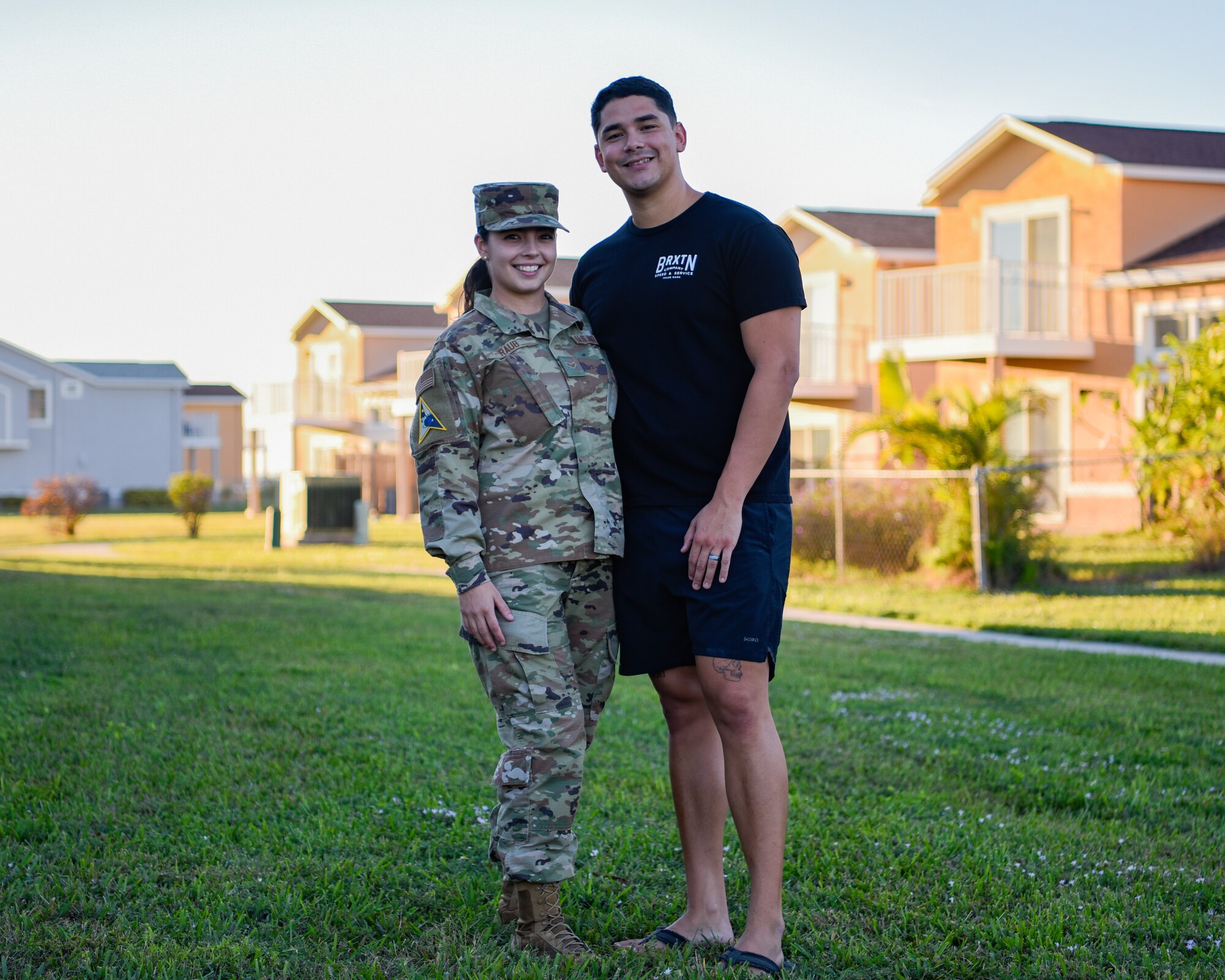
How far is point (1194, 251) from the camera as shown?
19.6 metres

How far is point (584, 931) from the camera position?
378 cm

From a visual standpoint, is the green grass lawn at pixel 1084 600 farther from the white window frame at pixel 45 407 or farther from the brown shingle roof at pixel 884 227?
the white window frame at pixel 45 407

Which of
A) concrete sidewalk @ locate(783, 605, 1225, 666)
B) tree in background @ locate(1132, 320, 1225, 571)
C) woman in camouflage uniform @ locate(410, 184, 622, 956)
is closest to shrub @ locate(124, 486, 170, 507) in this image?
concrete sidewalk @ locate(783, 605, 1225, 666)

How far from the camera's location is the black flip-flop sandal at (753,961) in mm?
3369

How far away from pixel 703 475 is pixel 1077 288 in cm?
1845

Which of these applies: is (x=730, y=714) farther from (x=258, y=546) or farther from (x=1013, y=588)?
(x=258, y=546)

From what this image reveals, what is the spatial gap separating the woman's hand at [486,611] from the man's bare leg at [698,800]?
0.51 metres

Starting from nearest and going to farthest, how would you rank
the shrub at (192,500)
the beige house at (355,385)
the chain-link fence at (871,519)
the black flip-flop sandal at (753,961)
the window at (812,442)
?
the black flip-flop sandal at (753,961)
the chain-link fence at (871,519)
the shrub at (192,500)
the window at (812,442)
the beige house at (355,385)

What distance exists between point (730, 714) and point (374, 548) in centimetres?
1936

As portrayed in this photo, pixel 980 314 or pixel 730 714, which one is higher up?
pixel 980 314

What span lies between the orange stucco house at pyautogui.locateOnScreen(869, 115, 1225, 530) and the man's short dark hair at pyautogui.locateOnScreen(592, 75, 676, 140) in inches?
649

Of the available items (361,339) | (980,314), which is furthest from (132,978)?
(361,339)

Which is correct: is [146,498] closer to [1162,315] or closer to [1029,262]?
[1029,262]

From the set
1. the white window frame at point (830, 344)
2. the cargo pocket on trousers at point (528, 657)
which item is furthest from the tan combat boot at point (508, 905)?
the white window frame at point (830, 344)
